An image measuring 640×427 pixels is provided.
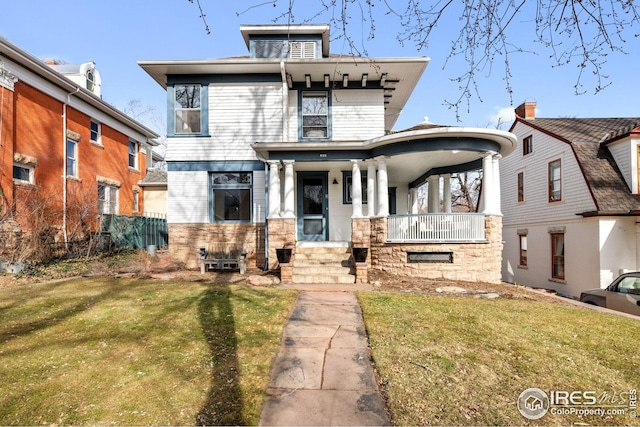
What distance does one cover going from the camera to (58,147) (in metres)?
13.3

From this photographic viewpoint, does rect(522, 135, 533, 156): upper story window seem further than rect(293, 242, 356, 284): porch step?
Yes

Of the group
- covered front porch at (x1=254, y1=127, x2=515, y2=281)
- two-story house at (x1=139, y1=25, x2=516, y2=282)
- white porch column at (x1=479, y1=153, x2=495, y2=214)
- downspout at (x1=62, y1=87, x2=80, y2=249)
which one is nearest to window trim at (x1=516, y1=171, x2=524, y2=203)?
two-story house at (x1=139, y1=25, x2=516, y2=282)

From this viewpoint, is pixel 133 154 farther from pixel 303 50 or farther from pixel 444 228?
pixel 444 228

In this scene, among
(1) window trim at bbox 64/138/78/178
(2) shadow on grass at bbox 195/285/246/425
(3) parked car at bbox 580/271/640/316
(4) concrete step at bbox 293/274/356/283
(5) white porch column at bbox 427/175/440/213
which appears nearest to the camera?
(2) shadow on grass at bbox 195/285/246/425

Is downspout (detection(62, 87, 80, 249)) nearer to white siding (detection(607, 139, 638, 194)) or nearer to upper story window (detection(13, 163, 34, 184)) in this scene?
upper story window (detection(13, 163, 34, 184))

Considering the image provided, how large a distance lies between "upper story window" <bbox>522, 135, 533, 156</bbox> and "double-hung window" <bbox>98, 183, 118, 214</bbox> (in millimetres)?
21056

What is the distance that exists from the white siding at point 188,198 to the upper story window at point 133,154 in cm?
987

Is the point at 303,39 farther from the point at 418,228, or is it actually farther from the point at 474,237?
the point at 474,237

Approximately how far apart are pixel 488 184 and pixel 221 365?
29.6ft

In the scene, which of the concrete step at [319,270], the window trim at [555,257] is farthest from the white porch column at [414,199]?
the window trim at [555,257]

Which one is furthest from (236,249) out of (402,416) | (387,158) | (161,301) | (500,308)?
(402,416)

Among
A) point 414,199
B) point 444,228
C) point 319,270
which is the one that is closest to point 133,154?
point 319,270

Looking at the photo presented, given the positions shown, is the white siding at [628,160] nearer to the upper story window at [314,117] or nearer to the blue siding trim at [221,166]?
the upper story window at [314,117]

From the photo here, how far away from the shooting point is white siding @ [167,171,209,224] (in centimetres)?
1146
